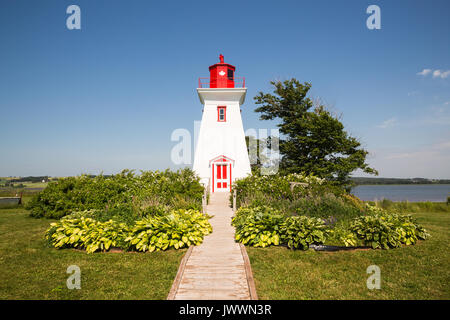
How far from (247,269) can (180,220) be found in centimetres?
295

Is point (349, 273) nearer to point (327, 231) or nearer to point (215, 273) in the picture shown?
point (327, 231)

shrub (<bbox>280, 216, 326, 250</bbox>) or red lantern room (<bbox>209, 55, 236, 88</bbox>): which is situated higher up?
red lantern room (<bbox>209, 55, 236, 88</bbox>)

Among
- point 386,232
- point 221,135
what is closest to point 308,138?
point 221,135

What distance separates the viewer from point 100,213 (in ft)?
29.9

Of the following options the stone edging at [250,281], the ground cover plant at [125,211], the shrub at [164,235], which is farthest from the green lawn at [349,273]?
the ground cover plant at [125,211]

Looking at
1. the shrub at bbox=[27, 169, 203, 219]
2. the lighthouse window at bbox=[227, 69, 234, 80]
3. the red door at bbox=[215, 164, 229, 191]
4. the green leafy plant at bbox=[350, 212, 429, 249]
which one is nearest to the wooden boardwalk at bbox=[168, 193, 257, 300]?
the green leafy plant at bbox=[350, 212, 429, 249]

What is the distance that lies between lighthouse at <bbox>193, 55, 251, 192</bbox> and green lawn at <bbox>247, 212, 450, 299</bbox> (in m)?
10.9

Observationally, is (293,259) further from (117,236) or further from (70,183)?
(70,183)

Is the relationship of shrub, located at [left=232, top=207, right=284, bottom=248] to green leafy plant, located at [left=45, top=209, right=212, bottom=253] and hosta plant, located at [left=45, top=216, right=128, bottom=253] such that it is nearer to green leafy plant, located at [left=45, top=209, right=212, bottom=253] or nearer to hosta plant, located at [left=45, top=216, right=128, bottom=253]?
green leafy plant, located at [left=45, top=209, right=212, bottom=253]

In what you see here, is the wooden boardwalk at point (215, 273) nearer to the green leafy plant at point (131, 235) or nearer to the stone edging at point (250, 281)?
the stone edging at point (250, 281)

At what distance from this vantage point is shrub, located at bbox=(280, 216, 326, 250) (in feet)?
22.1

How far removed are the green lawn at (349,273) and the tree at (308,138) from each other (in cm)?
1279
